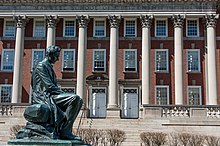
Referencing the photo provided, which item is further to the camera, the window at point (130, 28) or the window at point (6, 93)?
the window at point (130, 28)

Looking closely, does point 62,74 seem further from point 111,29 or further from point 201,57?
point 201,57

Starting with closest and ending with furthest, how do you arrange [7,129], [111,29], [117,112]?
1. [7,129]
2. [117,112]
3. [111,29]

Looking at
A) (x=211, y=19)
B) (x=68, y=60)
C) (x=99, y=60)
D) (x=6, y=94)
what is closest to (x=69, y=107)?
(x=99, y=60)

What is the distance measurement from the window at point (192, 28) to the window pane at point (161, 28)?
2.49 metres

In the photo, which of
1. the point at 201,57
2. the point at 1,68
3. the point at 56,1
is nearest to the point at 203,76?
the point at 201,57

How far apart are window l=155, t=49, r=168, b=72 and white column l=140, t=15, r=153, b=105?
2.02m

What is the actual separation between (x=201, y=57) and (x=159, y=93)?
586cm

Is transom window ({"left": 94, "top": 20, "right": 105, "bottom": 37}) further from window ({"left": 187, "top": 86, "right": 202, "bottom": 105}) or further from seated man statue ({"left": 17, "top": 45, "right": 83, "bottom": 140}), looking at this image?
seated man statue ({"left": 17, "top": 45, "right": 83, "bottom": 140})

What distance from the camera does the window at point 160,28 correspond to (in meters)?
42.9

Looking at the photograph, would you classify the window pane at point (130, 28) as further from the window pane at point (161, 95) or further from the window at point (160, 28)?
the window pane at point (161, 95)

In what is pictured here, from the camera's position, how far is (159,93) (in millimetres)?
41844

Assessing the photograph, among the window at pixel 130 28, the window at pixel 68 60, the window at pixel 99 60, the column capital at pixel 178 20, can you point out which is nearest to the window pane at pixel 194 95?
the column capital at pixel 178 20

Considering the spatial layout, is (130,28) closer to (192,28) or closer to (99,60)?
(99,60)

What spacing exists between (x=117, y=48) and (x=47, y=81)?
3121cm
